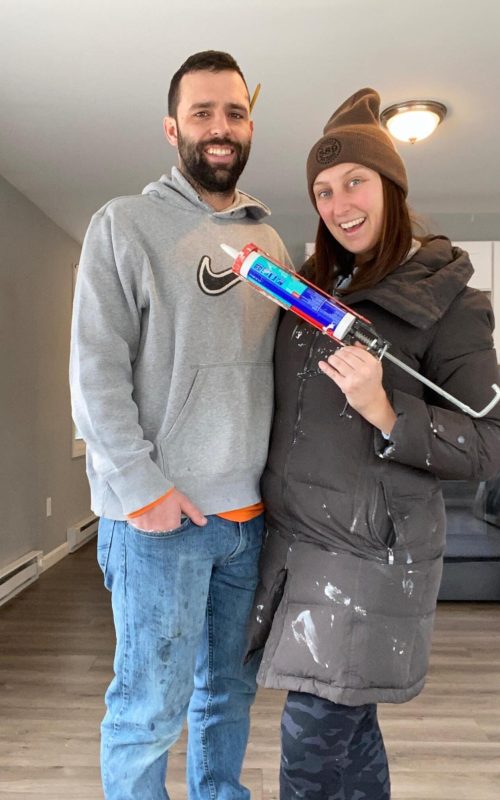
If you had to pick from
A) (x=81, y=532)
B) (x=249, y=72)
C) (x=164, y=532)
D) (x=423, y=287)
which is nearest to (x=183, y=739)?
(x=164, y=532)

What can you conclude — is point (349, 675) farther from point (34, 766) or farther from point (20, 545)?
point (20, 545)

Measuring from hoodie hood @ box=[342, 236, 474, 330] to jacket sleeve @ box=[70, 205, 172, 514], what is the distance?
367 millimetres

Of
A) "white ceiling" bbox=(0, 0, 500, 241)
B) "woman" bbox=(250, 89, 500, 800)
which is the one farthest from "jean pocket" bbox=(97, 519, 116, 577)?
"white ceiling" bbox=(0, 0, 500, 241)

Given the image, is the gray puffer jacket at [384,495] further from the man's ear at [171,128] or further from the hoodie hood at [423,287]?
the man's ear at [171,128]

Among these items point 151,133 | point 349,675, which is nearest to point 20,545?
point 151,133

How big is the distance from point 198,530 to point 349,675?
1.08ft

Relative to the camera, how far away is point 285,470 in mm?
1112

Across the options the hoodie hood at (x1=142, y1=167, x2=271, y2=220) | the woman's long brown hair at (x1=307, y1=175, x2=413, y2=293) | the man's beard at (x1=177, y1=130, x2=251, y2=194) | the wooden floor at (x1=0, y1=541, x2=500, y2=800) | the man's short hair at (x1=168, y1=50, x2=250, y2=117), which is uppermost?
the man's short hair at (x1=168, y1=50, x2=250, y2=117)

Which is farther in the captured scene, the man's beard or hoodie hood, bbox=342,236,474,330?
the man's beard

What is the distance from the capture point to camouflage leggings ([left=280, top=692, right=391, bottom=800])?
1.02 metres

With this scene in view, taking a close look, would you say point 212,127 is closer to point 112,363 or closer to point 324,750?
point 112,363

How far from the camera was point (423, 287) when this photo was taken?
3.46 feet

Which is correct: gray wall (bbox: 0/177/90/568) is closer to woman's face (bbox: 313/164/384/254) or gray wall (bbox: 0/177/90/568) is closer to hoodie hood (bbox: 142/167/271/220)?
hoodie hood (bbox: 142/167/271/220)

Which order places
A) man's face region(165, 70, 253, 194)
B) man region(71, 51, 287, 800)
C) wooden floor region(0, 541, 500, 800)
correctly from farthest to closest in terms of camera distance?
wooden floor region(0, 541, 500, 800) → man's face region(165, 70, 253, 194) → man region(71, 51, 287, 800)
